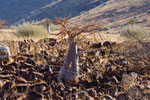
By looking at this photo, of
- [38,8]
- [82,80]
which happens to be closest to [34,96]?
[82,80]

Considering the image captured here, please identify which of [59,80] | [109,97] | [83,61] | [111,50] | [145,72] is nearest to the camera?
[109,97]

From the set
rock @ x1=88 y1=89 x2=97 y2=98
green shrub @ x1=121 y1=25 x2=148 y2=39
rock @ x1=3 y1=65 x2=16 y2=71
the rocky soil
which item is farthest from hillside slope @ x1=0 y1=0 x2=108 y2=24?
rock @ x1=88 y1=89 x2=97 y2=98

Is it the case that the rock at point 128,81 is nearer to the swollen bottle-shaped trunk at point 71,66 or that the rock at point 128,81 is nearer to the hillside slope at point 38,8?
the swollen bottle-shaped trunk at point 71,66

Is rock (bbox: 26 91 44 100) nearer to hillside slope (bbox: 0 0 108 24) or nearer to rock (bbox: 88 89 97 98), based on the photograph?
rock (bbox: 88 89 97 98)

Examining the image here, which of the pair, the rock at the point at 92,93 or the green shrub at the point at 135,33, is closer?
the rock at the point at 92,93

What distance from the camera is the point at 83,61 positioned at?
5.35 meters

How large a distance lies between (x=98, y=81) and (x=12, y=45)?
365 centimetres

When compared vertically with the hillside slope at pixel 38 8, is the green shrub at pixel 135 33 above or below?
below

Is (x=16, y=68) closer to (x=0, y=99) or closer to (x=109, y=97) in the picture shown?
(x=0, y=99)

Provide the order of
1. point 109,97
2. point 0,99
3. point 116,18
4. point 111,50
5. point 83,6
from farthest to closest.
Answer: point 83,6 → point 116,18 → point 111,50 → point 109,97 → point 0,99

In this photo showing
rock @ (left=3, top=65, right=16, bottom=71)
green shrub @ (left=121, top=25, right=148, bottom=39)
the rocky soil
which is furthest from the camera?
green shrub @ (left=121, top=25, right=148, bottom=39)

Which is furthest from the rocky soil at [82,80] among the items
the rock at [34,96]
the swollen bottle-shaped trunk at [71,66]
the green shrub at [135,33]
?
the green shrub at [135,33]

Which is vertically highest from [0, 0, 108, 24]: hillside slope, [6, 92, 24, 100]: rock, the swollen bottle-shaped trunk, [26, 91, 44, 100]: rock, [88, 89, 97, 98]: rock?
[0, 0, 108, 24]: hillside slope

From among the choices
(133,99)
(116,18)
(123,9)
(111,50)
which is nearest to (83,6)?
(123,9)
